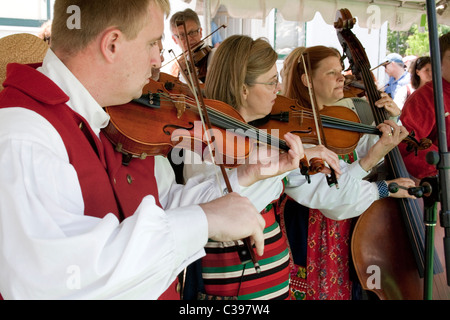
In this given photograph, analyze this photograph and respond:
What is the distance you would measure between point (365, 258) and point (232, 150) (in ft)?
2.78

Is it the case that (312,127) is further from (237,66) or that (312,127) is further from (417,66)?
(417,66)

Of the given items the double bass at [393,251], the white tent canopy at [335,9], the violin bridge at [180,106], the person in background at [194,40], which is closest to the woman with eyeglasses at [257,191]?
the double bass at [393,251]

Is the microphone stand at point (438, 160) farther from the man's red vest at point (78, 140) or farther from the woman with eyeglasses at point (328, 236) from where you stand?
the woman with eyeglasses at point (328, 236)

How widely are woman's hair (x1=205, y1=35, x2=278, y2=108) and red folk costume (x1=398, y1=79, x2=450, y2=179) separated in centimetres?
86

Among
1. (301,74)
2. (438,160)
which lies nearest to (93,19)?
(438,160)

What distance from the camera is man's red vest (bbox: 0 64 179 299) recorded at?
0.90 metres

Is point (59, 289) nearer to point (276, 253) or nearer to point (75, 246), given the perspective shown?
point (75, 246)

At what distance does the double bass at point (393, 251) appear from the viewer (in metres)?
1.88

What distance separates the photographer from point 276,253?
170 centimetres

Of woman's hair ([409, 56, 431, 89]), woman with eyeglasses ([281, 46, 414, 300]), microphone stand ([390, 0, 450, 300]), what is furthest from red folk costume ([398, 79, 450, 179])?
woman's hair ([409, 56, 431, 89])

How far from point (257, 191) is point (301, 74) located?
1010 mm

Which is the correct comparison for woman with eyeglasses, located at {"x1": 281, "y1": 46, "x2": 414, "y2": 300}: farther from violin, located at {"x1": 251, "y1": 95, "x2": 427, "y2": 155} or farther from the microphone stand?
the microphone stand

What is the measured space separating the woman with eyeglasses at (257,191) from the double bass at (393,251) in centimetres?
11

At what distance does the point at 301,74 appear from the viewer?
2.42m
